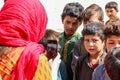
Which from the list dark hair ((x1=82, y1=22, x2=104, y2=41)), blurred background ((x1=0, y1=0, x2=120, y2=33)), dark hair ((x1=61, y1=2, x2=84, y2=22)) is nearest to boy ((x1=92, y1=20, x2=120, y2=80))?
dark hair ((x1=82, y1=22, x2=104, y2=41))

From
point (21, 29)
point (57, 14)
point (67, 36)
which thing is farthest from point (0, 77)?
point (57, 14)

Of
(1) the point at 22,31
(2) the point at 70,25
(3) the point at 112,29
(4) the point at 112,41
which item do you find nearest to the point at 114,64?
(1) the point at 22,31

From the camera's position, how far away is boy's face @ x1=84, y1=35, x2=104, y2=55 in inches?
136

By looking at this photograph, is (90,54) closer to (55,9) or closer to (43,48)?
(43,48)

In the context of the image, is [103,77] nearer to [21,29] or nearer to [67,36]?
[21,29]

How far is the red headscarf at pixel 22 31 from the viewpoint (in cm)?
216

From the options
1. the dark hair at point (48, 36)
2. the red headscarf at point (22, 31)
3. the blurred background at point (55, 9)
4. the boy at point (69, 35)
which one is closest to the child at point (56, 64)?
the dark hair at point (48, 36)

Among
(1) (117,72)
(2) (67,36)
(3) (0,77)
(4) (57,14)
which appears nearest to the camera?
(1) (117,72)

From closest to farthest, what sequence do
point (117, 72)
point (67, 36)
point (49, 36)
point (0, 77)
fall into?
1. point (117, 72)
2. point (0, 77)
3. point (49, 36)
4. point (67, 36)

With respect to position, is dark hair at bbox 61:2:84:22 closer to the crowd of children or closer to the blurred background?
the crowd of children

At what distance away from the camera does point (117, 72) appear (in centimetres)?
155

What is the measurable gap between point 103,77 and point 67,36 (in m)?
1.58

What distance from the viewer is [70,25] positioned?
4137 mm

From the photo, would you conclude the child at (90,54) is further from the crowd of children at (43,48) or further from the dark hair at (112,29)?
the dark hair at (112,29)
